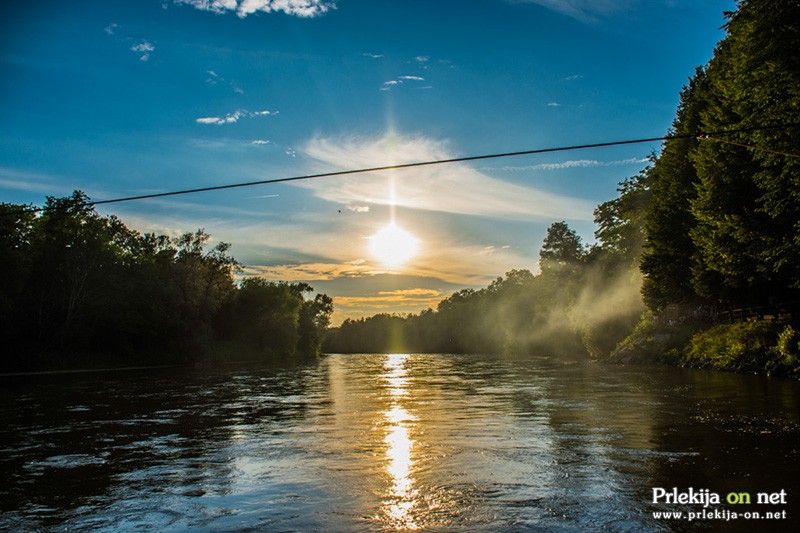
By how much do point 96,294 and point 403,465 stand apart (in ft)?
207

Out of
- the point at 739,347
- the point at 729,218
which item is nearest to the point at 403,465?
the point at 729,218

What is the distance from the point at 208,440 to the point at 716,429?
12.2 meters

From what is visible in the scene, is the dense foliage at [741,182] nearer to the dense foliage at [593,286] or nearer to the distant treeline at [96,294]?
the dense foliage at [593,286]

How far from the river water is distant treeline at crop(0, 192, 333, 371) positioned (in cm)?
3431

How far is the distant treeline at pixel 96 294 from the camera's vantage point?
55625 millimetres

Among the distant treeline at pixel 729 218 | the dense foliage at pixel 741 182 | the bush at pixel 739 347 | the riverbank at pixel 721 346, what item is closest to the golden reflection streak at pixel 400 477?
the distant treeline at pixel 729 218

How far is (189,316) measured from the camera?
78938 millimetres

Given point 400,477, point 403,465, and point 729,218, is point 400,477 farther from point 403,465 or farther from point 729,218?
point 729,218

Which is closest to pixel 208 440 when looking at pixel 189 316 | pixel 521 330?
pixel 189 316

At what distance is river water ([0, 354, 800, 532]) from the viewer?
7.53 m

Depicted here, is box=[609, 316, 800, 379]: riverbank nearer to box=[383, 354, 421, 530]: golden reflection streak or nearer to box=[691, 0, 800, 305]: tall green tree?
box=[691, 0, 800, 305]: tall green tree

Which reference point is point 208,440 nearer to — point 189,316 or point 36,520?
point 36,520

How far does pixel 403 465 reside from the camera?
10695mm

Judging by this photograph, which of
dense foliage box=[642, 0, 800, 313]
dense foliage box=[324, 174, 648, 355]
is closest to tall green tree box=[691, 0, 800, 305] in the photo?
dense foliage box=[642, 0, 800, 313]
